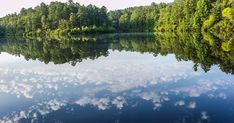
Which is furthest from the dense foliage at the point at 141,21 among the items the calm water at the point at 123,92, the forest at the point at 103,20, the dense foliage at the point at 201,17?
the calm water at the point at 123,92

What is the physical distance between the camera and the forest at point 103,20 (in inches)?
3693

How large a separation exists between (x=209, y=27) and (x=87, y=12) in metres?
73.1

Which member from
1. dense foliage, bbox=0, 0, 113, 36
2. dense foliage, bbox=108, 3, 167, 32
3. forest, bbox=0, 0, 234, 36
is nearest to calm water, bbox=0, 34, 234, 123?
forest, bbox=0, 0, 234, 36

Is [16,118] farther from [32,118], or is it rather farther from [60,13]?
[60,13]

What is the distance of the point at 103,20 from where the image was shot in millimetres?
151500

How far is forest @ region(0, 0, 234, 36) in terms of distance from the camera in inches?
3693

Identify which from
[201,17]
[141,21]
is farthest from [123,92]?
[141,21]

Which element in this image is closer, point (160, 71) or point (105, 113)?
point (105, 113)

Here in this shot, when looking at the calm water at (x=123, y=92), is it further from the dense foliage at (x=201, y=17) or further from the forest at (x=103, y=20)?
the forest at (x=103, y=20)

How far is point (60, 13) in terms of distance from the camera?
14738cm

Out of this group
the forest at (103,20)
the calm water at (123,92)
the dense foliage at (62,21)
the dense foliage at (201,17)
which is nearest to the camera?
the calm water at (123,92)

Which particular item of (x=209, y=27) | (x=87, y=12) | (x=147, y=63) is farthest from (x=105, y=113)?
(x=87, y=12)

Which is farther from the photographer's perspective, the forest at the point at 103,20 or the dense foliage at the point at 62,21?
the dense foliage at the point at 62,21

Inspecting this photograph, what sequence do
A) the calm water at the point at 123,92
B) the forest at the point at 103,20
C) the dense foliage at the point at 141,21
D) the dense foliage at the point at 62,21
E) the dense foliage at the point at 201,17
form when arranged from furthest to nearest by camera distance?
the dense foliage at the point at 141,21 → the dense foliage at the point at 62,21 → the forest at the point at 103,20 → the dense foliage at the point at 201,17 → the calm water at the point at 123,92
